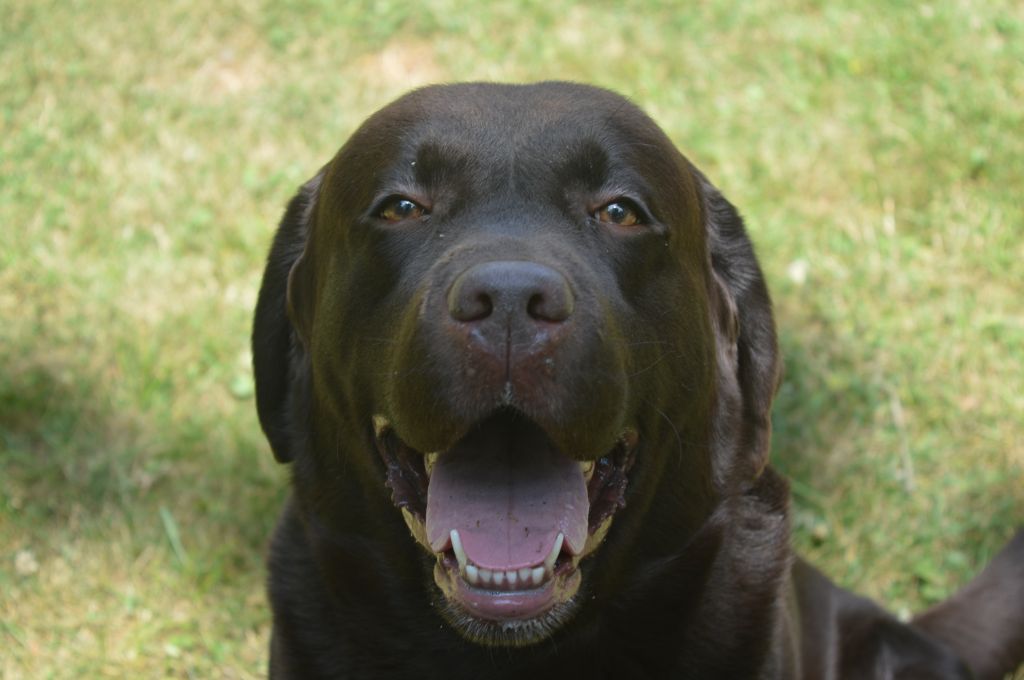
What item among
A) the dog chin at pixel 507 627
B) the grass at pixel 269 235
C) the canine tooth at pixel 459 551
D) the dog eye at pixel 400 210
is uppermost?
the dog eye at pixel 400 210

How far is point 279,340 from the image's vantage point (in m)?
3.57

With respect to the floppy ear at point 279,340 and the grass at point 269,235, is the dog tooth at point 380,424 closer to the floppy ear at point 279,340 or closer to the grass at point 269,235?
the floppy ear at point 279,340

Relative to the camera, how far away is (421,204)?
117 inches

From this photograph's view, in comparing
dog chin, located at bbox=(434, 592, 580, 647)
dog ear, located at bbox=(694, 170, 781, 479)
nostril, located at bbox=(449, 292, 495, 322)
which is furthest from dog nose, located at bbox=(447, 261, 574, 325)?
dog ear, located at bbox=(694, 170, 781, 479)

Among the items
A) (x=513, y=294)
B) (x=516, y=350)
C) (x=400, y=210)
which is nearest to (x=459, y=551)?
(x=516, y=350)

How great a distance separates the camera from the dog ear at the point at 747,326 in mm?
3469

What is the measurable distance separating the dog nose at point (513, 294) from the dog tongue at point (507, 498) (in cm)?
42

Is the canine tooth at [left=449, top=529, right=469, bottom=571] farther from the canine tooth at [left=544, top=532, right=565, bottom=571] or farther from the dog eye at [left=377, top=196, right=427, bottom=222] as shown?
the dog eye at [left=377, top=196, right=427, bottom=222]

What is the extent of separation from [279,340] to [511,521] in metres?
1.08

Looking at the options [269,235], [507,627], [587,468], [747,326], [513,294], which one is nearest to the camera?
[513,294]

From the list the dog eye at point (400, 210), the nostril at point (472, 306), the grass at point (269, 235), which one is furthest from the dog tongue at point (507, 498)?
the grass at point (269, 235)

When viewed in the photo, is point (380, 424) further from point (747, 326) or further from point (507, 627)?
point (747, 326)

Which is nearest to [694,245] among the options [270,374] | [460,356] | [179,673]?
[460,356]

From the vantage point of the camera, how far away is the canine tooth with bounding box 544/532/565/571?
2738mm
